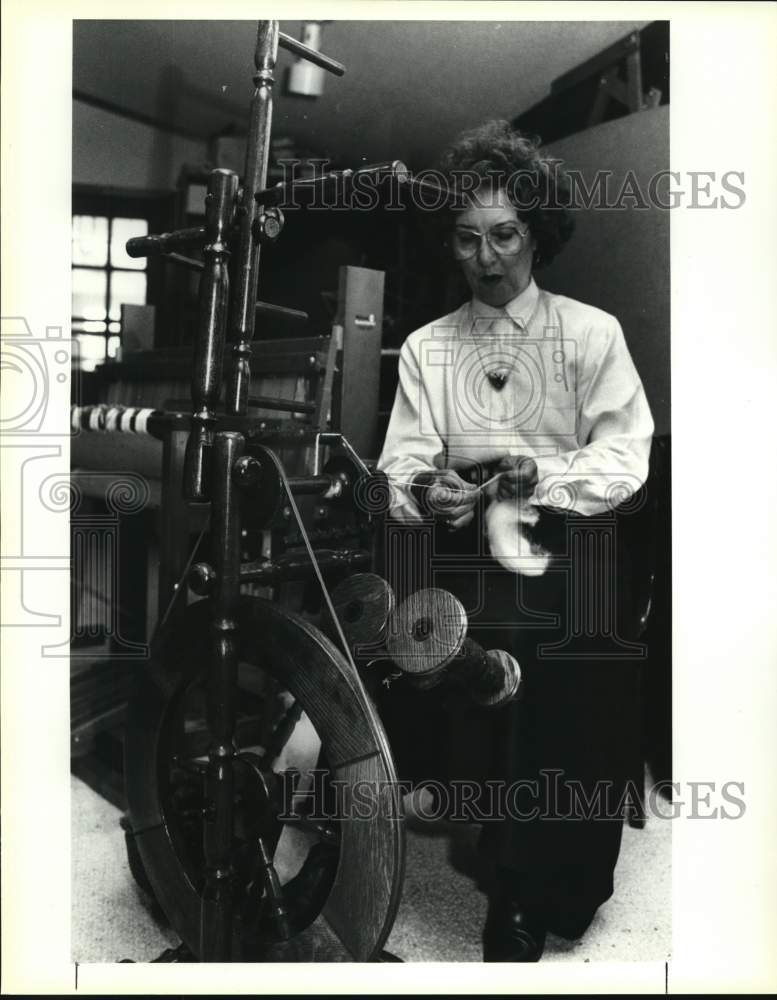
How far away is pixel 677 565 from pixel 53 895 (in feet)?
3.73

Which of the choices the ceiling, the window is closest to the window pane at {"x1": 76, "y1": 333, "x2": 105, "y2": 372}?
the window

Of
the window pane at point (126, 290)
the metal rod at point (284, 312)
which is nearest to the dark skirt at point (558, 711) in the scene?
the metal rod at point (284, 312)

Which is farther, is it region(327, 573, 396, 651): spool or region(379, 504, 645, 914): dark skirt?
region(379, 504, 645, 914): dark skirt

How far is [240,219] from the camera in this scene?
1131 millimetres

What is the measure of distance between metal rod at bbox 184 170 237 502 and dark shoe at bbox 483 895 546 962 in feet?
2.70

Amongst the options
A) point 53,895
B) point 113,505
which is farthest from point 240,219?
point 53,895

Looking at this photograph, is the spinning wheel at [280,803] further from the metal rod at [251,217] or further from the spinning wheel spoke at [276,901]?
the metal rod at [251,217]

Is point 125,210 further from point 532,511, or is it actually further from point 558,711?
point 558,711

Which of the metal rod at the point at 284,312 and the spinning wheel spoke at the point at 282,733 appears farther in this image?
the metal rod at the point at 284,312

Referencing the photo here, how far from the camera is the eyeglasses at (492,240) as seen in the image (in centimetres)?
121

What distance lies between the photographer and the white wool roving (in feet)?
3.96

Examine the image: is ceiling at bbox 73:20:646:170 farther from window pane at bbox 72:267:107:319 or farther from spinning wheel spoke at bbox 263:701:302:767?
spinning wheel spoke at bbox 263:701:302:767

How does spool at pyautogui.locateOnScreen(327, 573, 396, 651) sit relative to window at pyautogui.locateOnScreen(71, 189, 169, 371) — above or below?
below

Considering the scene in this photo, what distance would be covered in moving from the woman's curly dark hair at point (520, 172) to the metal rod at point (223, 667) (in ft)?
1.84
